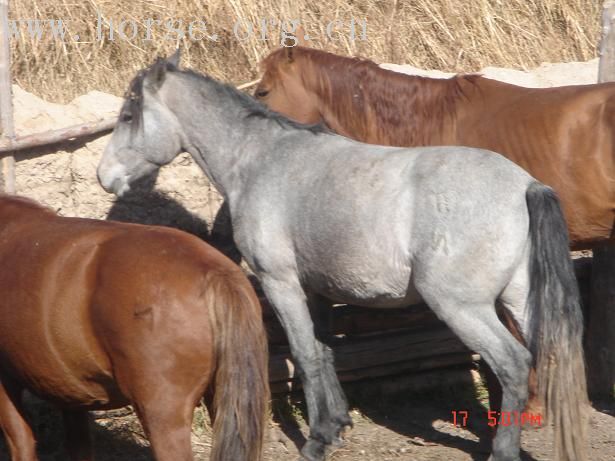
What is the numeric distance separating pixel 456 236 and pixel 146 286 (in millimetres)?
1427

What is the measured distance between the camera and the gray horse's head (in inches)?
191

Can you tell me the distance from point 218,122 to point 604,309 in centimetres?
271

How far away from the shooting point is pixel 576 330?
13.4ft

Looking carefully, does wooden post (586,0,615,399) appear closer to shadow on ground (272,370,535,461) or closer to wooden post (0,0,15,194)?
shadow on ground (272,370,535,461)

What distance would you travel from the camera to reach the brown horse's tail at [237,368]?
3.30 m

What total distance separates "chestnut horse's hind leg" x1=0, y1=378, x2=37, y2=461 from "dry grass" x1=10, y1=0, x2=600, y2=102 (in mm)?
3375

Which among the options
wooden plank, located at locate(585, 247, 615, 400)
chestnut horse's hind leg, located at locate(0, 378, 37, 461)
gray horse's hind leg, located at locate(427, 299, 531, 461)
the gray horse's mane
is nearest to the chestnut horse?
the gray horse's mane

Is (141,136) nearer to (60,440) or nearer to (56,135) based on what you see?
(56,135)

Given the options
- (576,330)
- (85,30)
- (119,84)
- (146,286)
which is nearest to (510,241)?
(576,330)

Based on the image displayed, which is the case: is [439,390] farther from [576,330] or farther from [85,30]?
[85,30]

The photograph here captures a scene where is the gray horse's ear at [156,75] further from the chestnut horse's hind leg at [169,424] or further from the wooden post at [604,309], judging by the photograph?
the wooden post at [604,309]

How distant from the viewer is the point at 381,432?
17.3 ft

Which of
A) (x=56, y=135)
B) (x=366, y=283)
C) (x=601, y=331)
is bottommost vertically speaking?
(x=601, y=331)
